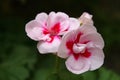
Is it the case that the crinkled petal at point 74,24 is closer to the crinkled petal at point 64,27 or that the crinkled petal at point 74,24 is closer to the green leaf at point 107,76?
the crinkled petal at point 64,27

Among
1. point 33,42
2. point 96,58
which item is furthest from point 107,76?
point 33,42

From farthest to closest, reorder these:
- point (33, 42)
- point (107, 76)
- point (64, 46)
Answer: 1. point (33, 42)
2. point (107, 76)
3. point (64, 46)

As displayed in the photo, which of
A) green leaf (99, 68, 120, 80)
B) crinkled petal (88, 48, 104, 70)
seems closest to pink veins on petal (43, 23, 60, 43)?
crinkled petal (88, 48, 104, 70)

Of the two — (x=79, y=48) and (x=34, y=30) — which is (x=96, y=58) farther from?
(x=34, y=30)

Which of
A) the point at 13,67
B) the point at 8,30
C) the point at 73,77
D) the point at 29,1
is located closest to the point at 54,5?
the point at 29,1

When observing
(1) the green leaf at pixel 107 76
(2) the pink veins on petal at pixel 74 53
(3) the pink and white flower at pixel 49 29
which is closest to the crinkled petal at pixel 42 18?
(3) the pink and white flower at pixel 49 29

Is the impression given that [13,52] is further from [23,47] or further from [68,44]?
[68,44]
